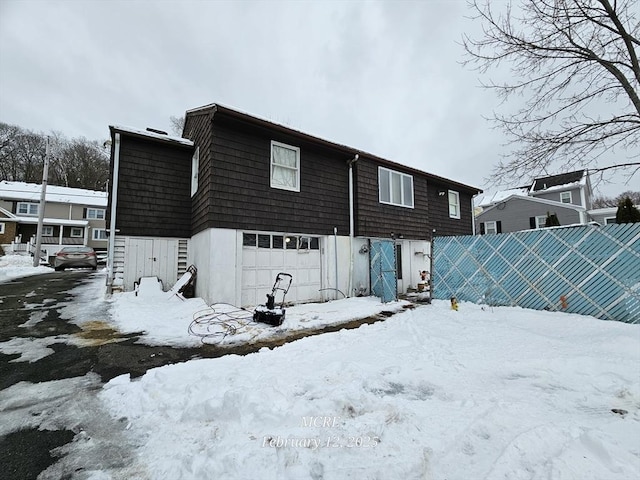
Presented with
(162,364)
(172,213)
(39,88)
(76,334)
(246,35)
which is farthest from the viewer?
(39,88)

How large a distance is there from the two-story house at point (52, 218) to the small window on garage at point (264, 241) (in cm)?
2588

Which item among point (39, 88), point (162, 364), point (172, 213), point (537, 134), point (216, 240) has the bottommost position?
point (162, 364)

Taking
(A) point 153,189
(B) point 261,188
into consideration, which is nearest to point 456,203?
(B) point 261,188

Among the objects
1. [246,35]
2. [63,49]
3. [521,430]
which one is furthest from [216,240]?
[63,49]

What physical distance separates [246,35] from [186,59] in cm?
413

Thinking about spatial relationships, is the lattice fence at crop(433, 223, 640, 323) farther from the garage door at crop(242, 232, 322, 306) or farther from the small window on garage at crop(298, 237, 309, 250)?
the small window on garage at crop(298, 237, 309, 250)

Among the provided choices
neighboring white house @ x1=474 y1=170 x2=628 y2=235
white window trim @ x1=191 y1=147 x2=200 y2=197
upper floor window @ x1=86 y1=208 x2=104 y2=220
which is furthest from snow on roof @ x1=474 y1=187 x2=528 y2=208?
upper floor window @ x1=86 y1=208 x2=104 y2=220

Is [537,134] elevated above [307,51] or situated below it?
below

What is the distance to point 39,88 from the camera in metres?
25.6

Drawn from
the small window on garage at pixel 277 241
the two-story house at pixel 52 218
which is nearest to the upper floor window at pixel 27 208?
the two-story house at pixel 52 218

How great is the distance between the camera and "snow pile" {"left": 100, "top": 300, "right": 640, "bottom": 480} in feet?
6.23

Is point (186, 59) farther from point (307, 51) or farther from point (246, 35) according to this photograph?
point (307, 51)

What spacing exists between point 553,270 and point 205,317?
339 inches

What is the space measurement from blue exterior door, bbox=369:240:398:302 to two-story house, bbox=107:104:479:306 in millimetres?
84
